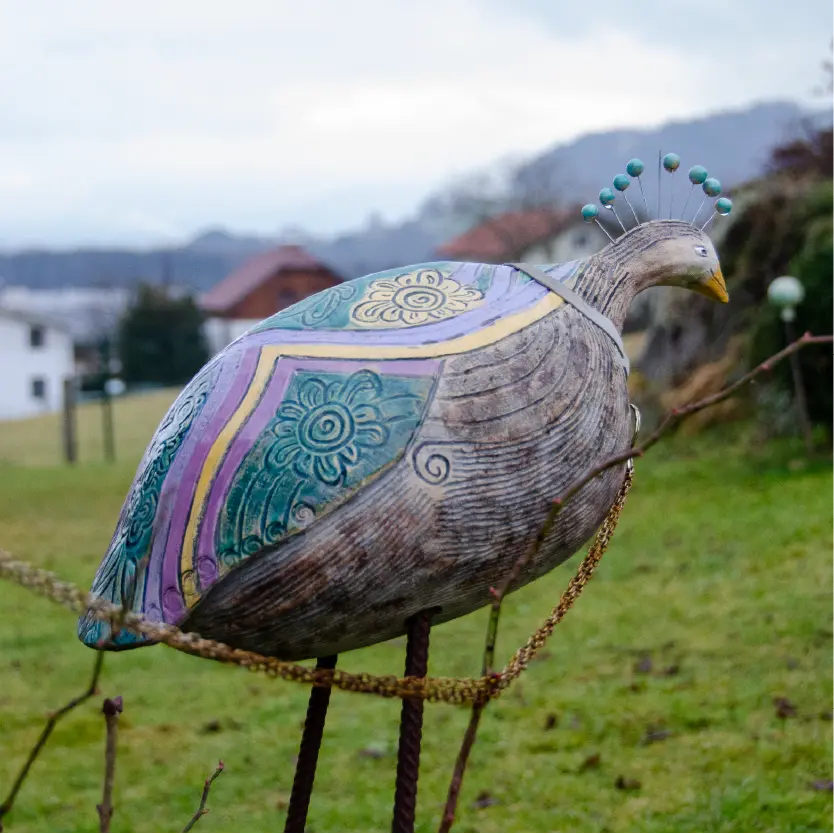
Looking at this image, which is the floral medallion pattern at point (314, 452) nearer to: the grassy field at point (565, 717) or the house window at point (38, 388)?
the grassy field at point (565, 717)

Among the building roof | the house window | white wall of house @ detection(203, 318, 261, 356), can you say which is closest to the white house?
the house window

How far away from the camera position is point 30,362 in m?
32.5

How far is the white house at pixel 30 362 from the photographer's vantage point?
3212cm

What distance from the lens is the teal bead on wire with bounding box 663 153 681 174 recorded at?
2.51 metres

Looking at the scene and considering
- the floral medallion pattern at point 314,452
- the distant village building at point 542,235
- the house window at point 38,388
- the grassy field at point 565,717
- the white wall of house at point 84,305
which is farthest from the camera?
the white wall of house at point 84,305

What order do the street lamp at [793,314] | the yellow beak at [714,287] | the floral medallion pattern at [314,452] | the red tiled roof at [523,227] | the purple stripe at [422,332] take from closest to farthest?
the floral medallion pattern at [314,452]
the purple stripe at [422,332]
the yellow beak at [714,287]
the street lamp at [793,314]
the red tiled roof at [523,227]

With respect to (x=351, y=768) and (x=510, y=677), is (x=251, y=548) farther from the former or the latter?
(x=351, y=768)

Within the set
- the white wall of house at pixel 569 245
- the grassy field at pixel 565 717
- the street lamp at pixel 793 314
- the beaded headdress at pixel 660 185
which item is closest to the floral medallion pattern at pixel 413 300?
the beaded headdress at pixel 660 185

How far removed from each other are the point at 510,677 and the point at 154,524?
2.41ft

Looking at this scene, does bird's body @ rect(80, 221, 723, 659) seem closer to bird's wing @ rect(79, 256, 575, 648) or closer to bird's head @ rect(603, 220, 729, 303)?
bird's wing @ rect(79, 256, 575, 648)

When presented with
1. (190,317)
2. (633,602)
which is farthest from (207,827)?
(190,317)

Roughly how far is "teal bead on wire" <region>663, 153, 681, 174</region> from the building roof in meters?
26.2

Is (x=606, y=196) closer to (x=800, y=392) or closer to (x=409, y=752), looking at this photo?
(x=409, y=752)

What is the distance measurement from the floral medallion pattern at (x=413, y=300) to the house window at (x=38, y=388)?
3227cm
